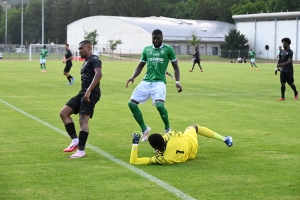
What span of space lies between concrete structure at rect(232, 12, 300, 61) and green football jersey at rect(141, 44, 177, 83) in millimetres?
75631

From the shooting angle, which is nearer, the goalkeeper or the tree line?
the goalkeeper

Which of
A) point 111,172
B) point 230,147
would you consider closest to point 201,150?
point 230,147

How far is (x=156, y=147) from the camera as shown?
8.05 metres

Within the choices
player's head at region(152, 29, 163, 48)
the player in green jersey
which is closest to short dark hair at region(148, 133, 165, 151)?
the player in green jersey

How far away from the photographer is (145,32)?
306ft

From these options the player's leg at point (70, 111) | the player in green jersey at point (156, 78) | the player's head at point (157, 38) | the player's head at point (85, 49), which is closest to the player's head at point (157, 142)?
the player's leg at point (70, 111)

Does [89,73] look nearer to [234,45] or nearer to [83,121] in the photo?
[83,121]

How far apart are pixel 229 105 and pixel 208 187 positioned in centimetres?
1069

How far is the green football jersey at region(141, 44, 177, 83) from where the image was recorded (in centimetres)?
1018

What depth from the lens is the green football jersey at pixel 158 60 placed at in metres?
10.2

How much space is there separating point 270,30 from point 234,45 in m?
6.12

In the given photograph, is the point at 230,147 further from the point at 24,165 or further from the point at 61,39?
the point at 61,39

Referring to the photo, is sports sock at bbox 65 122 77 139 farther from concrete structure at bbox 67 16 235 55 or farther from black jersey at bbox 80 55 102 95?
concrete structure at bbox 67 16 235 55

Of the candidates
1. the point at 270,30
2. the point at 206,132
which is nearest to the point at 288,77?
the point at 206,132
